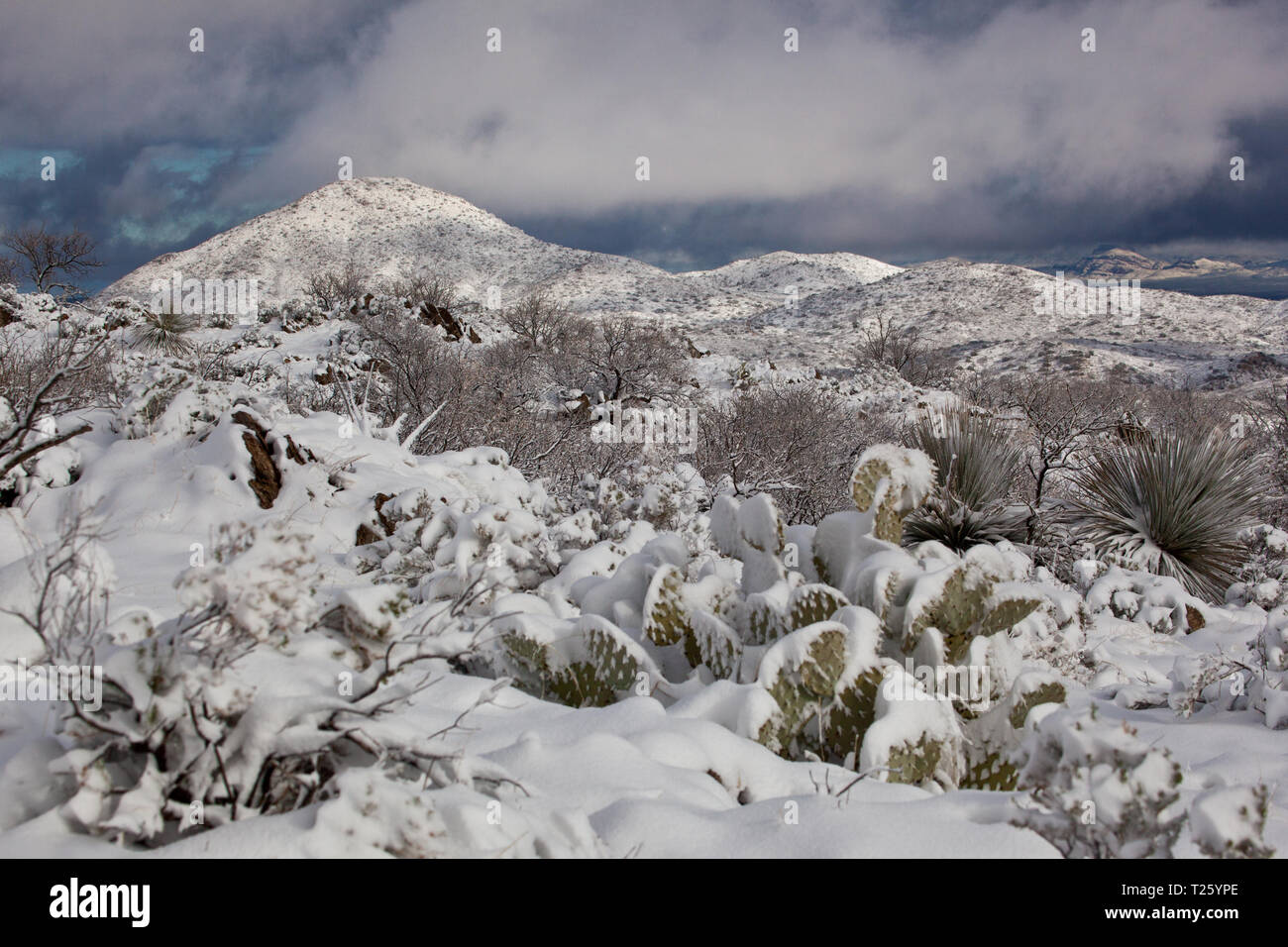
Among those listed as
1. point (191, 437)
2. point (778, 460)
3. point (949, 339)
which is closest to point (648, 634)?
point (191, 437)

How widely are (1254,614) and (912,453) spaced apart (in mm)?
4503

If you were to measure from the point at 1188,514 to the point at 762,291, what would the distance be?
51.6 metres

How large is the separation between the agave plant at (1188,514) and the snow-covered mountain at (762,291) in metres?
20.1

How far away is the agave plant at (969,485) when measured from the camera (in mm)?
5832

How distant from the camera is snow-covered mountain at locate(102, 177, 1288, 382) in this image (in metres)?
33.6

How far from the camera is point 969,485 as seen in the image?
618cm

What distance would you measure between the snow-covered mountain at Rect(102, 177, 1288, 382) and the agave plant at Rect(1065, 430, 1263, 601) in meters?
20.1

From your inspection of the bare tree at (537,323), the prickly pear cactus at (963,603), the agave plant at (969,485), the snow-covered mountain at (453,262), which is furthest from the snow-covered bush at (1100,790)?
the snow-covered mountain at (453,262)

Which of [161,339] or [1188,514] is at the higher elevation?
[161,339]

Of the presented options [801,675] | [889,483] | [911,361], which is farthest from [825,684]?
[911,361]

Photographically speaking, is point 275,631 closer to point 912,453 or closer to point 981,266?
point 912,453

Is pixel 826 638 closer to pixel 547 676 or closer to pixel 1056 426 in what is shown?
pixel 547 676

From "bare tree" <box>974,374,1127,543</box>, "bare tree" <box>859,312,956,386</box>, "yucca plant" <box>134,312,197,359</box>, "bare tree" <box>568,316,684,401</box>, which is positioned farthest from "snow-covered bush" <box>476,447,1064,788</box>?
"bare tree" <box>859,312,956,386</box>
